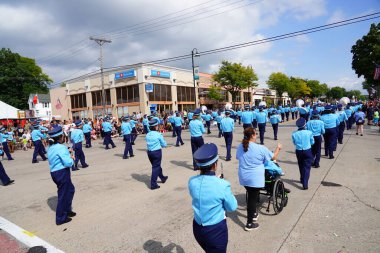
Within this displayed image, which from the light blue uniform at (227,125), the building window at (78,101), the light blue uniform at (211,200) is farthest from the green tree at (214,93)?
the light blue uniform at (211,200)

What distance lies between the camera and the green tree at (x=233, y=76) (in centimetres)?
4494

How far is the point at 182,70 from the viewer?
139 ft

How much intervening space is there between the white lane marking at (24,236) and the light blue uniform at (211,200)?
2892 millimetres

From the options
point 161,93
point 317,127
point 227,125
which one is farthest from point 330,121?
point 161,93

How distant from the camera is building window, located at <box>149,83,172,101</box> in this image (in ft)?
122

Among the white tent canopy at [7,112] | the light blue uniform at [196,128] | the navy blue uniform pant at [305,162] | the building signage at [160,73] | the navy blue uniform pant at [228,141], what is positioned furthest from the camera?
the building signage at [160,73]

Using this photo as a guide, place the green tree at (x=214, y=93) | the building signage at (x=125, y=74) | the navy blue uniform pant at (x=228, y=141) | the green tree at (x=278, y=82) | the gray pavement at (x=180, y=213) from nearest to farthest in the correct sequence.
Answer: the gray pavement at (x=180, y=213) → the navy blue uniform pant at (x=228, y=141) → the building signage at (x=125, y=74) → the green tree at (x=214, y=93) → the green tree at (x=278, y=82)

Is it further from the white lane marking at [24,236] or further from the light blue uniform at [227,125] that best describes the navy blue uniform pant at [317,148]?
the white lane marking at [24,236]

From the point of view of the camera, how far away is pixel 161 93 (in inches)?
1513

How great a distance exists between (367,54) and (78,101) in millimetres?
48450

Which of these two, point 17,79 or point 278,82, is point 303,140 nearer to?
point 17,79

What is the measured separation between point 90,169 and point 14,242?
5.66 meters

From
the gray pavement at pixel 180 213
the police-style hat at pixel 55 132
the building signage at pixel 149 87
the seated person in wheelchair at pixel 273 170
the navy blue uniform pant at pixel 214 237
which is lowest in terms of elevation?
the gray pavement at pixel 180 213

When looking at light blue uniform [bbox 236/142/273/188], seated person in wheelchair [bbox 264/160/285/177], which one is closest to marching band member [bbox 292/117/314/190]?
seated person in wheelchair [bbox 264/160/285/177]
